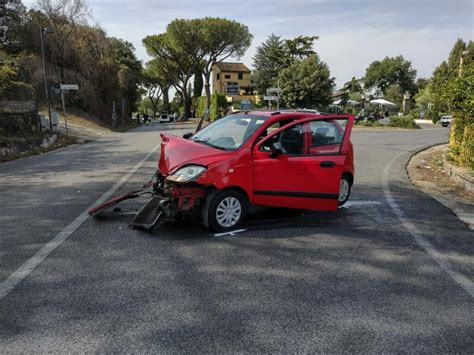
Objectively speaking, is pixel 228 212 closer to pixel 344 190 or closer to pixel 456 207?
pixel 344 190

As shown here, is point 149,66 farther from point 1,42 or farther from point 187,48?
point 1,42

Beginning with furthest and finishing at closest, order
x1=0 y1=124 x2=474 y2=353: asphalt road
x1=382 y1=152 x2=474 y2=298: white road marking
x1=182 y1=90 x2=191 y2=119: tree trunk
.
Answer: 1. x1=182 y1=90 x2=191 y2=119: tree trunk
2. x1=382 y1=152 x2=474 y2=298: white road marking
3. x1=0 y1=124 x2=474 y2=353: asphalt road

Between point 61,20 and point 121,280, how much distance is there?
129 ft

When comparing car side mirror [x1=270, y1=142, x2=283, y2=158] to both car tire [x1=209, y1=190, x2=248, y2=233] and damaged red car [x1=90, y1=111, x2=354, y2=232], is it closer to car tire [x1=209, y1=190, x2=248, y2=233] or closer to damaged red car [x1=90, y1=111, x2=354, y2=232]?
damaged red car [x1=90, y1=111, x2=354, y2=232]

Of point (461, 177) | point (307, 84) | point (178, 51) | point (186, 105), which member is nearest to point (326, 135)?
point (461, 177)

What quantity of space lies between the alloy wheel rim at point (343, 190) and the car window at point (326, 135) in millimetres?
917

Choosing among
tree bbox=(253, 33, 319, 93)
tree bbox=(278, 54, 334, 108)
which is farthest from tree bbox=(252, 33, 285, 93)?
tree bbox=(278, 54, 334, 108)

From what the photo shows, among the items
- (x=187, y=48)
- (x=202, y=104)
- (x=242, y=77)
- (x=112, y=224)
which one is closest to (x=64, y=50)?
(x=187, y=48)

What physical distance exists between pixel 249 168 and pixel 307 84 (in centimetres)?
3737

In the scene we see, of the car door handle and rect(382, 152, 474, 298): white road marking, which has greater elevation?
the car door handle

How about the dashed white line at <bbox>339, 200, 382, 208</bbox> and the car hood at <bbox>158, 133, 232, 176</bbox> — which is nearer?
the car hood at <bbox>158, 133, 232, 176</bbox>

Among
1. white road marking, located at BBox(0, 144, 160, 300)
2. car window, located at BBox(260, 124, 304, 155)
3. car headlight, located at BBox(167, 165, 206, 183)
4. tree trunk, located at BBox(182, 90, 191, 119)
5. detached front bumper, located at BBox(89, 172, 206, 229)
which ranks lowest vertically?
white road marking, located at BBox(0, 144, 160, 300)

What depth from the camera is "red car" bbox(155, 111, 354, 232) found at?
16.7ft

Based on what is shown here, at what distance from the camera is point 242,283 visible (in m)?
3.80
